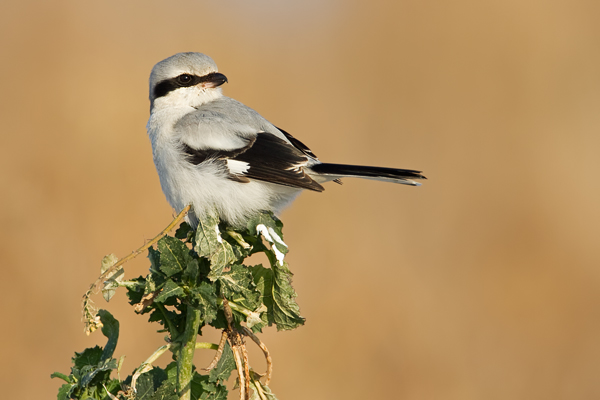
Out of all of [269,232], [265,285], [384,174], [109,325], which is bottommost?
[109,325]

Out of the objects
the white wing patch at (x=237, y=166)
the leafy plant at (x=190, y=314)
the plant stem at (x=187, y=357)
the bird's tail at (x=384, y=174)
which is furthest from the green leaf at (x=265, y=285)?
the bird's tail at (x=384, y=174)

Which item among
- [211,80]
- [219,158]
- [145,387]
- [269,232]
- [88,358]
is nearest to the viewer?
[145,387]

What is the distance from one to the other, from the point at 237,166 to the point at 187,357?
3.52ft

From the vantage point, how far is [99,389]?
1.45 metres

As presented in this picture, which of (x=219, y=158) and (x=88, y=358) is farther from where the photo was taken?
(x=219, y=158)

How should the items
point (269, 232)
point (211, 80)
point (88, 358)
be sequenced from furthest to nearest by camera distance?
point (211, 80)
point (269, 232)
point (88, 358)

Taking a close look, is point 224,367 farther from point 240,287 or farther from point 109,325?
point 109,325

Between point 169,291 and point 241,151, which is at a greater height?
point 241,151

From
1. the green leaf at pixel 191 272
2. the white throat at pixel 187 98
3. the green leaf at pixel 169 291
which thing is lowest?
the green leaf at pixel 169 291

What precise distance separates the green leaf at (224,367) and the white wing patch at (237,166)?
94cm

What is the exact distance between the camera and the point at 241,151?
7.79ft

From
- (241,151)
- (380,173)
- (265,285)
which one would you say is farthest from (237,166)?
(265,285)

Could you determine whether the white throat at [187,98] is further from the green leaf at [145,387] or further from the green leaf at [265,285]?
the green leaf at [145,387]

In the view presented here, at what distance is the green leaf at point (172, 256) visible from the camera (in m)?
1.46
